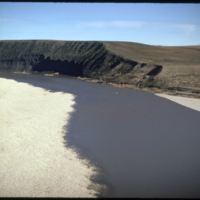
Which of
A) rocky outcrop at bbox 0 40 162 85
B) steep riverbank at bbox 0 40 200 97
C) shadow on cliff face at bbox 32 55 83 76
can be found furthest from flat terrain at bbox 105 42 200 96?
shadow on cliff face at bbox 32 55 83 76

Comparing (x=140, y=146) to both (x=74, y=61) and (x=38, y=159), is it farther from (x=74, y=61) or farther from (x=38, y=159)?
(x=74, y=61)

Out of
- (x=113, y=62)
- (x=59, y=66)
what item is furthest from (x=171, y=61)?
(x=59, y=66)

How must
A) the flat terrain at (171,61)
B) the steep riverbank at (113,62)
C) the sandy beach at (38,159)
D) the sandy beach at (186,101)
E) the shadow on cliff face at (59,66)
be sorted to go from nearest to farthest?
the sandy beach at (38,159)
the sandy beach at (186,101)
the flat terrain at (171,61)
the steep riverbank at (113,62)
the shadow on cliff face at (59,66)

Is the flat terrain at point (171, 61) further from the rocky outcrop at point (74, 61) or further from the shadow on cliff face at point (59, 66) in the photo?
the shadow on cliff face at point (59, 66)

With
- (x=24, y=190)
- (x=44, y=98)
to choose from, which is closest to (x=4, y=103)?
(x=44, y=98)

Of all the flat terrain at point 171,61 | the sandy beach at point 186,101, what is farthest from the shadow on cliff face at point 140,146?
the flat terrain at point 171,61

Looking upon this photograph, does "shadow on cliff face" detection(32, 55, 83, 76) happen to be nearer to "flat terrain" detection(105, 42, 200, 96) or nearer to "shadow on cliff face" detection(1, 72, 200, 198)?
"flat terrain" detection(105, 42, 200, 96)
